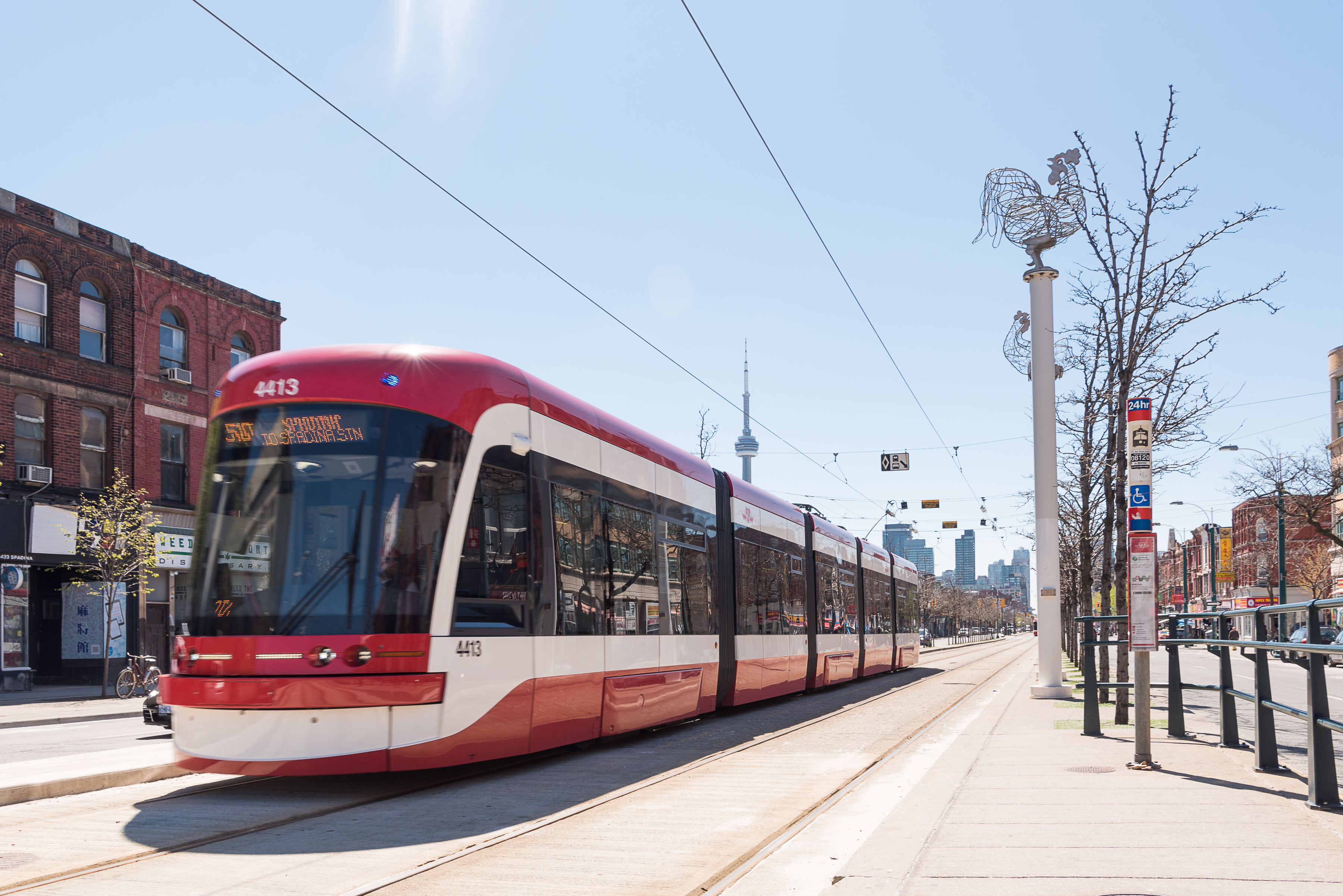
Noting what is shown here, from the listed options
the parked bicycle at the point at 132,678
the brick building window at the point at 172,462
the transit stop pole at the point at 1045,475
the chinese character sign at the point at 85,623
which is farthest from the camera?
the brick building window at the point at 172,462

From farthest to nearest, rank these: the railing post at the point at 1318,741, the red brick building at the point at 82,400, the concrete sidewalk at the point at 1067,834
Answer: the red brick building at the point at 82,400, the railing post at the point at 1318,741, the concrete sidewalk at the point at 1067,834

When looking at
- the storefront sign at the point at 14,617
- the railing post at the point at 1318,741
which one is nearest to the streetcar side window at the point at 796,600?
A: the railing post at the point at 1318,741

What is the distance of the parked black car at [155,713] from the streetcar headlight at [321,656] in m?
7.47

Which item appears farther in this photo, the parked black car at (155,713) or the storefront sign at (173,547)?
the storefront sign at (173,547)

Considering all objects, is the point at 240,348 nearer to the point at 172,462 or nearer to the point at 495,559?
the point at 172,462

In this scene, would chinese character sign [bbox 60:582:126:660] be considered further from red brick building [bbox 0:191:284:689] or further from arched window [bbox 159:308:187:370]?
arched window [bbox 159:308:187:370]

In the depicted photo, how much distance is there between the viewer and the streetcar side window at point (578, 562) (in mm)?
10531

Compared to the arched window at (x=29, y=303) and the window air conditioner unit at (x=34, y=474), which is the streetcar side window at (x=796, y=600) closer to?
the window air conditioner unit at (x=34, y=474)

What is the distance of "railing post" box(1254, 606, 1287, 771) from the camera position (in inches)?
328

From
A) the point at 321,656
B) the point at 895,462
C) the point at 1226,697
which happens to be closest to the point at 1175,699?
the point at 1226,697

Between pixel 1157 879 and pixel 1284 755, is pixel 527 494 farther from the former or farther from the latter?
pixel 1284 755

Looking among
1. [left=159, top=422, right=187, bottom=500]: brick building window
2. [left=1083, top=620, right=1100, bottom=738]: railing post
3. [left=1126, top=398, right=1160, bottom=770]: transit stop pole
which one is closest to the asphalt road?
[left=1126, top=398, right=1160, bottom=770]: transit stop pole

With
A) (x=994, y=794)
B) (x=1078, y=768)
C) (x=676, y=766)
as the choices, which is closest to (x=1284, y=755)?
(x=1078, y=768)

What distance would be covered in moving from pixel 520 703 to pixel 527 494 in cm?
177
